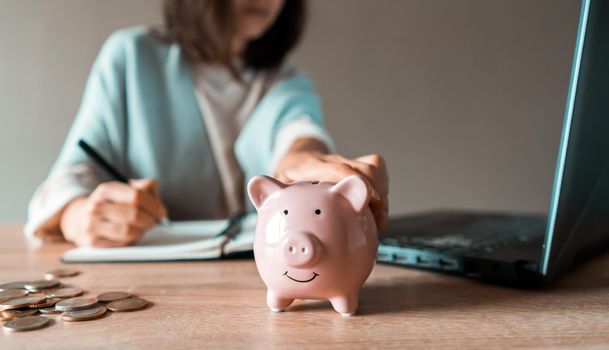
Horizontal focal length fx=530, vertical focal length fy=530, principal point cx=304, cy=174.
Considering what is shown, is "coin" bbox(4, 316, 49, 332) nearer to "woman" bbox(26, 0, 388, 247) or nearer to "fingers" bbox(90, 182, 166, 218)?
"fingers" bbox(90, 182, 166, 218)

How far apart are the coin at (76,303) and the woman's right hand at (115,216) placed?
245mm

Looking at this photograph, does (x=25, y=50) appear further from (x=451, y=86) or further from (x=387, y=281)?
(x=387, y=281)

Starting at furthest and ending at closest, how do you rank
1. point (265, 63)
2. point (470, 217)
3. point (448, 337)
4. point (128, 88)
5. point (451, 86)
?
point (451, 86) → point (265, 63) → point (128, 88) → point (470, 217) → point (448, 337)

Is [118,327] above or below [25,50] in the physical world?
below

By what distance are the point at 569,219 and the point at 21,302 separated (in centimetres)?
48

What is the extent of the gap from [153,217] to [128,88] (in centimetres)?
59

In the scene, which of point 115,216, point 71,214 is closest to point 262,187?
point 115,216

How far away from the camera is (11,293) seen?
0.48 metres

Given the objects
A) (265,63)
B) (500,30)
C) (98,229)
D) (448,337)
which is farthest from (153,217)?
(500,30)

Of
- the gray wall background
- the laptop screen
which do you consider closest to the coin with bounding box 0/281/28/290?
the laptop screen

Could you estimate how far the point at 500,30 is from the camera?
2223 mm

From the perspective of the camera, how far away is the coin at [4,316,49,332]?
15.5 inches

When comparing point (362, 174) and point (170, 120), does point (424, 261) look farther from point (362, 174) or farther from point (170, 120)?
point (170, 120)

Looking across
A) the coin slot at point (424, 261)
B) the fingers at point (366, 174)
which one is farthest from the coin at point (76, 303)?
the coin slot at point (424, 261)
